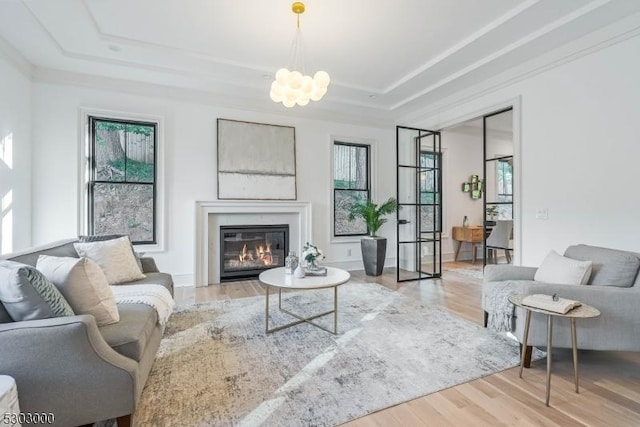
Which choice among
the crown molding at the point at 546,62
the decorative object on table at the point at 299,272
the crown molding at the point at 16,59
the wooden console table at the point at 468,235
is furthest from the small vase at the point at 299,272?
the wooden console table at the point at 468,235

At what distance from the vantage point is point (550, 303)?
1.93 meters

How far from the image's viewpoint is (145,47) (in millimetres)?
3445

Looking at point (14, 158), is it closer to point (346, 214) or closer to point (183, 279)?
point (183, 279)

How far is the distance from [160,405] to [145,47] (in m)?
3.56

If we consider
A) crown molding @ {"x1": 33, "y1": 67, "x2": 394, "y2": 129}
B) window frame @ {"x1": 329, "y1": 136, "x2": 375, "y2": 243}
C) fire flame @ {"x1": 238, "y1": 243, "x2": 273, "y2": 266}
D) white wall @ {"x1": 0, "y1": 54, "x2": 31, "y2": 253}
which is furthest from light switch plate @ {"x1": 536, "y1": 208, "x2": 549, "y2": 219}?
white wall @ {"x1": 0, "y1": 54, "x2": 31, "y2": 253}

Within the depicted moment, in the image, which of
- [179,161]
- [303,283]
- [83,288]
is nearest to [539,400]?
[303,283]

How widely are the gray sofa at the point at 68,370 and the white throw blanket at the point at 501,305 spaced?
8.29ft

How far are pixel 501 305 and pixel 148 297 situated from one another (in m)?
2.72

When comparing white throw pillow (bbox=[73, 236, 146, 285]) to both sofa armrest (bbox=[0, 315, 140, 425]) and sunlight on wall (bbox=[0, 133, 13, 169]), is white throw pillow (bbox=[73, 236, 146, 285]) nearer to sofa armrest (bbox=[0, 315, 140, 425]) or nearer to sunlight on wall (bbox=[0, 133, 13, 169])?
sofa armrest (bbox=[0, 315, 140, 425])

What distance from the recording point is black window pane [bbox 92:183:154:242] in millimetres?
4176

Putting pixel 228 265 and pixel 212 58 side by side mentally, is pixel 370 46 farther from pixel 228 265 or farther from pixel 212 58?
pixel 228 265

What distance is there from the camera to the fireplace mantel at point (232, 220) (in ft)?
14.9

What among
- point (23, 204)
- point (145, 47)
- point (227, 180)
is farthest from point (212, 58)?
point (23, 204)

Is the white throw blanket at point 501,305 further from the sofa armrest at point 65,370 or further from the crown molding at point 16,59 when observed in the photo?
the crown molding at point 16,59
